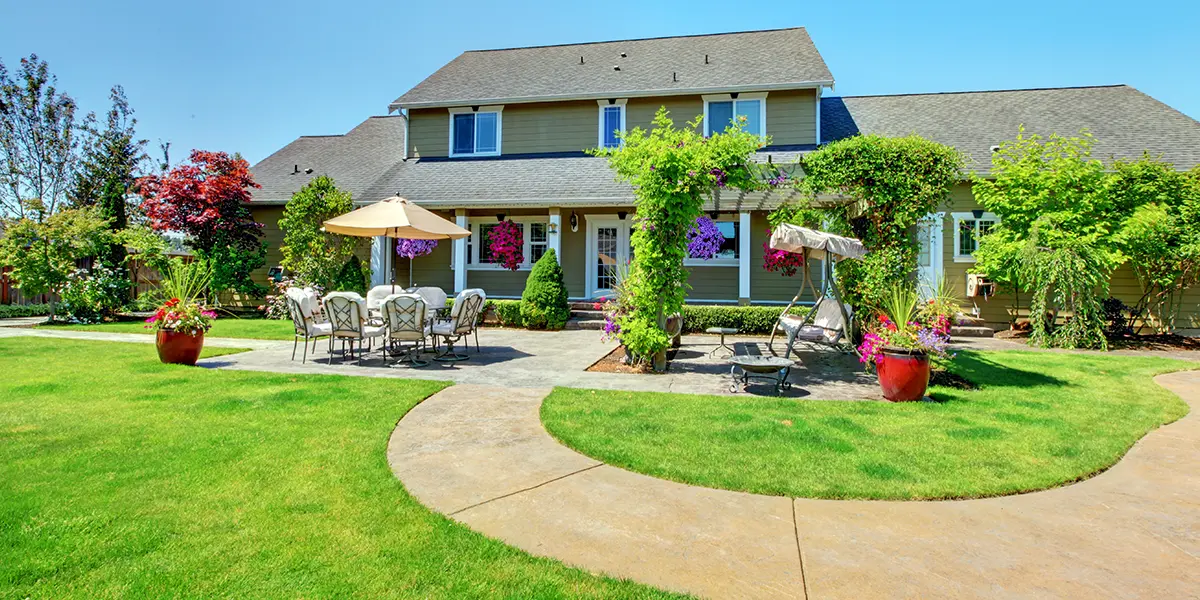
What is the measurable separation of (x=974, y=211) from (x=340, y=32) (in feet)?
52.8

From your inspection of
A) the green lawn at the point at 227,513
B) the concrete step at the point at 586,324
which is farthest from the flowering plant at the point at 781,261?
→ the green lawn at the point at 227,513

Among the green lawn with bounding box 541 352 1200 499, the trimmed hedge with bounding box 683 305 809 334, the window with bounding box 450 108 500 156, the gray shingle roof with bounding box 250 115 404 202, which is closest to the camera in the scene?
the green lawn with bounding box 541 352 1200 499

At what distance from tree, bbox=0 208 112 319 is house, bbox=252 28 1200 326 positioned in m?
3.96

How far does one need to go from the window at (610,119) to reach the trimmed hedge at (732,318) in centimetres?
605

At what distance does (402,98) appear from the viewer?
A: 17250 millimetres

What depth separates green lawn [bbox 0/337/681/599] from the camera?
2262mm

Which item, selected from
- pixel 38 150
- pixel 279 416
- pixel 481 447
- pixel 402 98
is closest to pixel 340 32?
pixel 402 98

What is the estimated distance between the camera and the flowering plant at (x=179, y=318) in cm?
765

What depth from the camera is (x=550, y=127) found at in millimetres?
16562

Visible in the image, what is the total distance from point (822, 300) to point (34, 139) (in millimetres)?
32746

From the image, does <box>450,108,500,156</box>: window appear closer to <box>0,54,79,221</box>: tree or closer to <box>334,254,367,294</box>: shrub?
<box>334,254,367,294</box>: shrub

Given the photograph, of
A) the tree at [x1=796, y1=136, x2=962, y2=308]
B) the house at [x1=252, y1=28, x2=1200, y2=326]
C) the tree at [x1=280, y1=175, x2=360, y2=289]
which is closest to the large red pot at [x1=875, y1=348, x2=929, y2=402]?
the tree at [x1=796, y1=136, x2=962, y2=308]

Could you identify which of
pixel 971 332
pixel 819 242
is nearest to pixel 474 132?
pixel 819 242

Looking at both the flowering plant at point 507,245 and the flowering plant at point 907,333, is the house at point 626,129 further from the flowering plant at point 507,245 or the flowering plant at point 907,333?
the flowering plant at point 907,333
